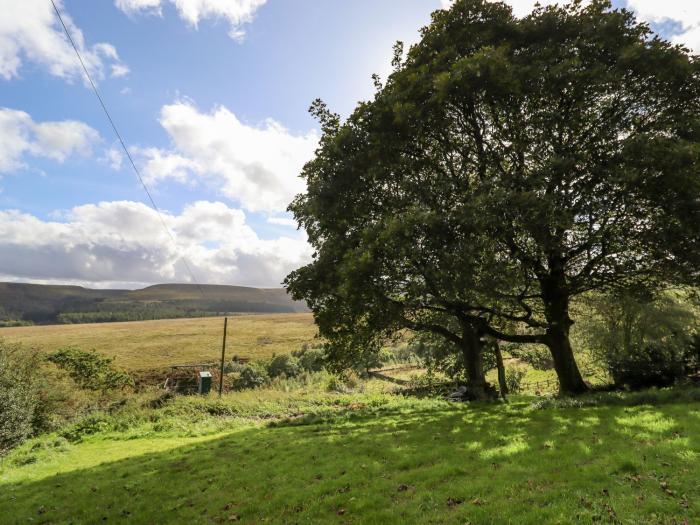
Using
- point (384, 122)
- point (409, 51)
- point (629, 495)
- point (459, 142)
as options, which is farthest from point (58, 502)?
point (409, 51)

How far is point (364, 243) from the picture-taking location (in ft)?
57.6

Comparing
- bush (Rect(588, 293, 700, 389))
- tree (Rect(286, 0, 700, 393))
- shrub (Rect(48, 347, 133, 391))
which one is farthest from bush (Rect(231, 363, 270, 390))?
bush (Rect(588, 293, 700, 389))

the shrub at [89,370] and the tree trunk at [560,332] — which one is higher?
the tree trunk at [560,332]

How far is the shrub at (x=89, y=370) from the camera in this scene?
140 feet

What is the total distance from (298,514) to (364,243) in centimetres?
1089

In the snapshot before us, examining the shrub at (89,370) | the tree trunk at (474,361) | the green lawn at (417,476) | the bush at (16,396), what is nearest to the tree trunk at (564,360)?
the green lawn at (417,476)

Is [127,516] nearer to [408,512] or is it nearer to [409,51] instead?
[408,512]

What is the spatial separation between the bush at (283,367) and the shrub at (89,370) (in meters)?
18.1

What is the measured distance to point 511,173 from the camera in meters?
17.3

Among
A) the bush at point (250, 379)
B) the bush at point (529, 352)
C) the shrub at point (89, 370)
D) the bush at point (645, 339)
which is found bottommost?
the bush at point (250, 379)

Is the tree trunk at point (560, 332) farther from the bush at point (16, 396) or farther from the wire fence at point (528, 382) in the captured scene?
the bush at point (16, 396)

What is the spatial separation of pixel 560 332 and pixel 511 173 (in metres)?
9.42

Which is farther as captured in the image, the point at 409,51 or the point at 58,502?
the point at 409,51

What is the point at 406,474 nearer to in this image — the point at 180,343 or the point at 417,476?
the point at 417,476
